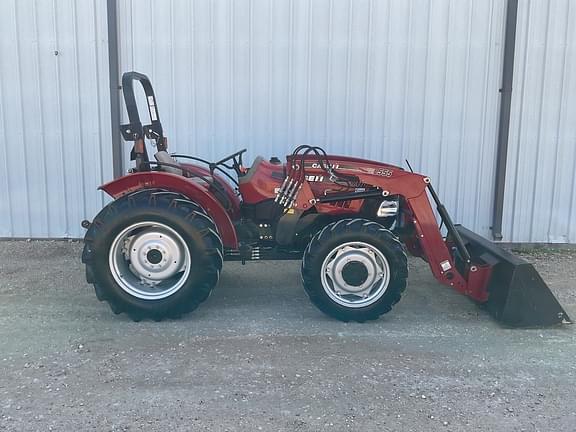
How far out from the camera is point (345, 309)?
4484 millimetres

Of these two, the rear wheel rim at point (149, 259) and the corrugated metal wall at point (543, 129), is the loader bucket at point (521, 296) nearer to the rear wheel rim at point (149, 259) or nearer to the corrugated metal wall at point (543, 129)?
the rear wheel rim at point (149, 259)

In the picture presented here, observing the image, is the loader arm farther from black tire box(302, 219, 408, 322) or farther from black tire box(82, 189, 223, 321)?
black tire box(82, 189, 223, 321)

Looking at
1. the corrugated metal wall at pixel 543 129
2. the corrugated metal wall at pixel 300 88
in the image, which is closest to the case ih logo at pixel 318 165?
the corrugated metal wall at pixel 300 88

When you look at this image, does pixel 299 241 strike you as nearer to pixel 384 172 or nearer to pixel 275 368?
pixel 384 172

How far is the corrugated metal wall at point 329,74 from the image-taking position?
6.50 m

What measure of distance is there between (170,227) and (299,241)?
1030 mm

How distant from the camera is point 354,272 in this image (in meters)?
4.42

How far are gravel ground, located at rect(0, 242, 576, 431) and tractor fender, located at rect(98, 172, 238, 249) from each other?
75 centimetres

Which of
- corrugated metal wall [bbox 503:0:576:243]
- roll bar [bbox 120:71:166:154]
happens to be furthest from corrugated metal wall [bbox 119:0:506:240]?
roll bar [bbox 120:71:166:154]

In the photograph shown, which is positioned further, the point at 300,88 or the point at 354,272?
the point at 300,88

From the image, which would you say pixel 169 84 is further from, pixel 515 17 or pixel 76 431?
pixel 76 431

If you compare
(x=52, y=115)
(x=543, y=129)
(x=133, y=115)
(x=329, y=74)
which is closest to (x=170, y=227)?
(x=133, y=115)

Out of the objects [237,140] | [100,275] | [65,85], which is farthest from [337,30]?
[100,275]

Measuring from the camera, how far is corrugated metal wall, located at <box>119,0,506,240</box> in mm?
6504
